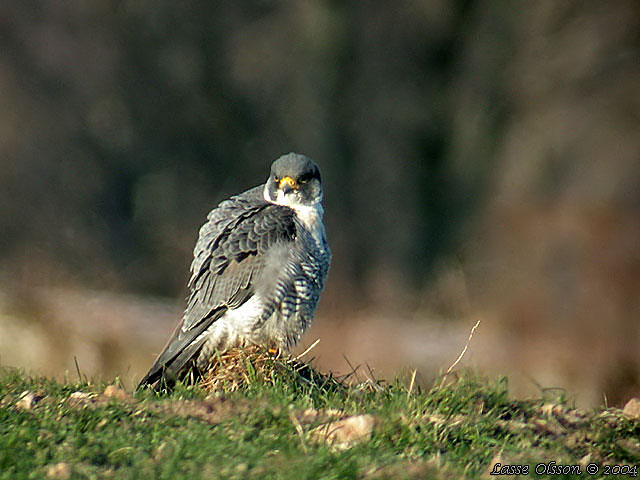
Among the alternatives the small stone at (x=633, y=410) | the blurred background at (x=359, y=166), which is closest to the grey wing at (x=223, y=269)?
the small stone at (x=633, y=410)

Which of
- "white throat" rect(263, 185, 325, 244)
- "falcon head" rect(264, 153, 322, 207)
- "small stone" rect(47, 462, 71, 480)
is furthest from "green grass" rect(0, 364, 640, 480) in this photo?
"falcon head" rect(264, 153, 322, 207)

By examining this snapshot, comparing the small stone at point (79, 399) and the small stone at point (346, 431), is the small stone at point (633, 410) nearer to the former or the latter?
the small stone at point (346, 431)

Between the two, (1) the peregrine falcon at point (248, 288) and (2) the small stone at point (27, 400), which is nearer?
(2) the small stone at point (27, 400)

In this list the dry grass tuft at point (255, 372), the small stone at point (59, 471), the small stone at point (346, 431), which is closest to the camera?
the small stone at point (59, 471)

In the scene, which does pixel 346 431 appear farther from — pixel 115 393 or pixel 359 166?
pixel 359 166

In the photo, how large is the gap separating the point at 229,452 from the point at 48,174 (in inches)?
516

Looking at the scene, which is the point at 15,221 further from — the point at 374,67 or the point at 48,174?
the point at 374,67

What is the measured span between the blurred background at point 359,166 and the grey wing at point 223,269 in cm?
297

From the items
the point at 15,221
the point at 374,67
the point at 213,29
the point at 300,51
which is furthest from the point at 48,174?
the point at 374,67

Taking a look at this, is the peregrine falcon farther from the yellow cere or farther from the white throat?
the yellow cere

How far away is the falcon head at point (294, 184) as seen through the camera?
188 inches

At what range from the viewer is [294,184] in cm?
479

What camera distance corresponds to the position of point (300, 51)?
14633 mm

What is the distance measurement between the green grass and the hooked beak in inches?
42.0
